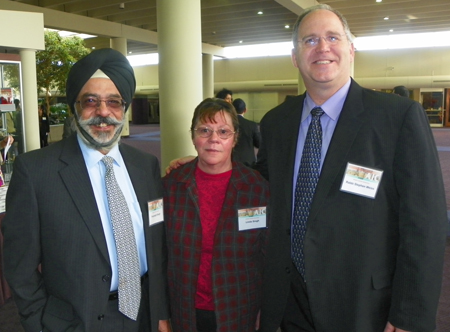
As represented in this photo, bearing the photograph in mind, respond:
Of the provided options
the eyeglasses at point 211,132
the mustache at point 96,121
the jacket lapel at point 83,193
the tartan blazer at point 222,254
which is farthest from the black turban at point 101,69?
the tartan blazer at point 222,254

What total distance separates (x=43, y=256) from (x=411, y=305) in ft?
4.68

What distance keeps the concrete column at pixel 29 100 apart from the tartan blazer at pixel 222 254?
283 cm

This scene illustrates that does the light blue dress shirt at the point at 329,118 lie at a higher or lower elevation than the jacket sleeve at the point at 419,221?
higher

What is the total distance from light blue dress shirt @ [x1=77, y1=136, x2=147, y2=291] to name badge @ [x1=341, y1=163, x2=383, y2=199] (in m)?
0.88

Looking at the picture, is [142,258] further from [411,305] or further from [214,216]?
[411,305]

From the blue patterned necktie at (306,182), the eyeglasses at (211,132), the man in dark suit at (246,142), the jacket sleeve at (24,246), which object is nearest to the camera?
the jacket sleeve at (24,246)

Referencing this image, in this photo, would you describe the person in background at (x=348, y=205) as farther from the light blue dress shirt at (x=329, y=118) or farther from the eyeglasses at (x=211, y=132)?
the eyeglasses at (x=211, y=132)

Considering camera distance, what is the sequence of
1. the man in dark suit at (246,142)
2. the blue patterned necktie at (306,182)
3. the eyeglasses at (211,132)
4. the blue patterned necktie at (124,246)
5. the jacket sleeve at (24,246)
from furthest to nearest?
1. the man in dark suit at (246,142)
2. the eyeglasses at (211,132)
3. the blue patterned necktie at (306,182)
4. the blue patterned necktie at (124,246)
5. the jacket sleeve at (24,246)

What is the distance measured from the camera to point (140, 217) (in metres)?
1.69

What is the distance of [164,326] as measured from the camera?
1.96 m

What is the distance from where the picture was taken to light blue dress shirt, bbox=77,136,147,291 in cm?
154

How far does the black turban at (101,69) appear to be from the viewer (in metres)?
1.57

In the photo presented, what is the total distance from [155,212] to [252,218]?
→ 1.59 feet

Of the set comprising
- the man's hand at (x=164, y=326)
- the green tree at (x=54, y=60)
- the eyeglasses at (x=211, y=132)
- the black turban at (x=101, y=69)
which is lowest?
the man's hand at (x=164, y=326)
